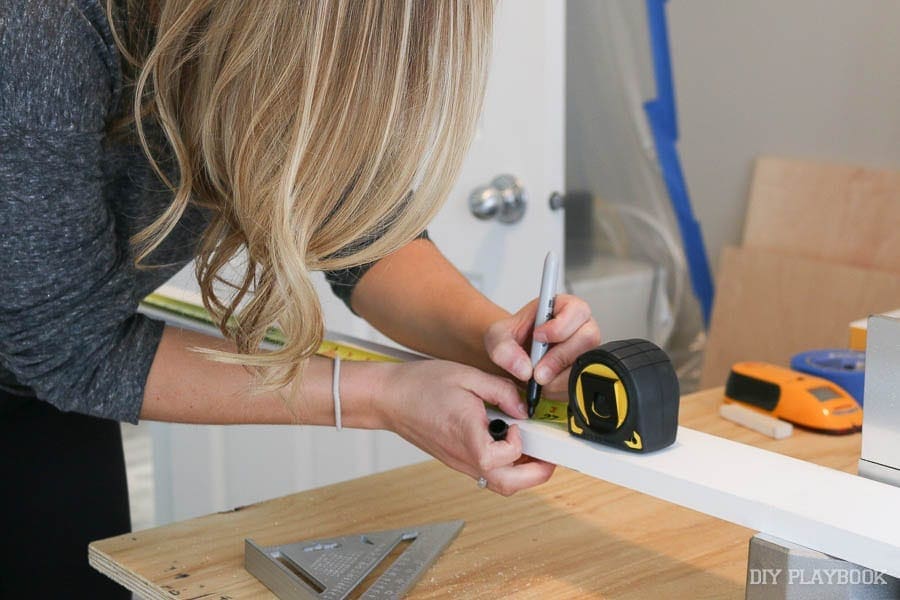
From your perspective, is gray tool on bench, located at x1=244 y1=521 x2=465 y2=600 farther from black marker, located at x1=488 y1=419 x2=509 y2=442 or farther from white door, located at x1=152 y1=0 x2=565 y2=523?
white door, located at x1=152 y1=0 x2=565 y2=523

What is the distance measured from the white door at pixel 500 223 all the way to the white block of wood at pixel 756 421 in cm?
81

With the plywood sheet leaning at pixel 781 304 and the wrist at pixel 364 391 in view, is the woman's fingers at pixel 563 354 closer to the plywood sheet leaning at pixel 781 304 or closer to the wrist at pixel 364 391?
the wrist at pixel 364 391

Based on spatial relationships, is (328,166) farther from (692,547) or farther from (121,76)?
(692,547)

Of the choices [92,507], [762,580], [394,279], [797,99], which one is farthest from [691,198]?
[762,580]

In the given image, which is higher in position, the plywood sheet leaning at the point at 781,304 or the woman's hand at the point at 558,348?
the woman's hand at the point at 558,348

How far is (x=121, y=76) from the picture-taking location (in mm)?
949

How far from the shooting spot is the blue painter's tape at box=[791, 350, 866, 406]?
4.34 ft

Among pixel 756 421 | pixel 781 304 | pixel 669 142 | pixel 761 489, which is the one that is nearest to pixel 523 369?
pixel 761 489

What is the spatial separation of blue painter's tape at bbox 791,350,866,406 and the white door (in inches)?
29.5

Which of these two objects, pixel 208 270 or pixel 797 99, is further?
pixel 797 99

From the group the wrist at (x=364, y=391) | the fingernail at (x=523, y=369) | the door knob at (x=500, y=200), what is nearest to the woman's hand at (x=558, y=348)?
the fingernail at (x=523, y=369)

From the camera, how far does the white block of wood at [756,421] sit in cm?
122

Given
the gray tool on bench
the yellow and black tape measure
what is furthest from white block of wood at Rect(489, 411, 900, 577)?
the gray tool on bench

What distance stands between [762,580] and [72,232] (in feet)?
1.97
